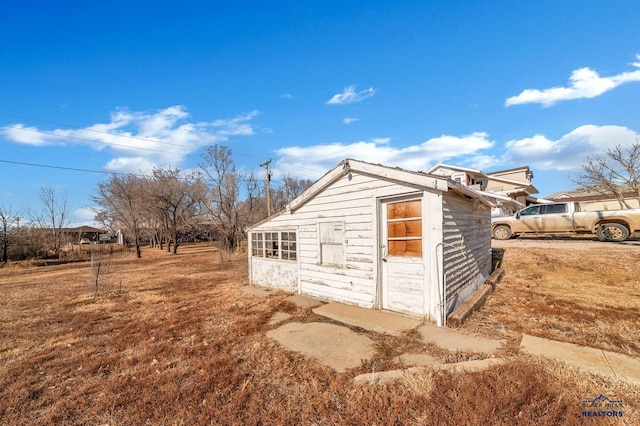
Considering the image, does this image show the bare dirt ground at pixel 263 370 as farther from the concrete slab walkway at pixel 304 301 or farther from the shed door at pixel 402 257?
the shed door at pixel 402 257

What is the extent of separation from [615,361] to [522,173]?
94.4ft

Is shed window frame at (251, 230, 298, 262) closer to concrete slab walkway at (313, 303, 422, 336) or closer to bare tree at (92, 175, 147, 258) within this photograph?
concrete slab walkway at (313, 303, 422, 336)

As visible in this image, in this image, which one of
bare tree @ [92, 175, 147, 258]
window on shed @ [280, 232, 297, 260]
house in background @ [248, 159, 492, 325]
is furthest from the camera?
bare tree @ [92, 175, 147, 258]

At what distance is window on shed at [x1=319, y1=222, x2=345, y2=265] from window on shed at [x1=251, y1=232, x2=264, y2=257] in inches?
102

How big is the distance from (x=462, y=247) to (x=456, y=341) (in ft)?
7.43

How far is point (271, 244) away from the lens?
324 inches

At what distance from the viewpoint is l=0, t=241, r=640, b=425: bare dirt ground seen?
263 centimetres

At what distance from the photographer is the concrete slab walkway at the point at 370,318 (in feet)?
15.1

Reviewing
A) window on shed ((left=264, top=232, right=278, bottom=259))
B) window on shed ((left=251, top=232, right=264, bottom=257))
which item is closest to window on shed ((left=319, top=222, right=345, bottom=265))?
window on shed ((left=264, top=232, right=278, bottom=259))

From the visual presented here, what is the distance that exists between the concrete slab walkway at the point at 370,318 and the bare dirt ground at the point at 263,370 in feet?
0.92

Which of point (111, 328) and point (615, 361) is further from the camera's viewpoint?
point (111, 328)

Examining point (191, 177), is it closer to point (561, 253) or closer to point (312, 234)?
point (312, 234)

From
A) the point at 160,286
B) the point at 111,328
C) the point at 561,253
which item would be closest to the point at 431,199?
the point at 111,328

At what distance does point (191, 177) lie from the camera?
25.5 m
